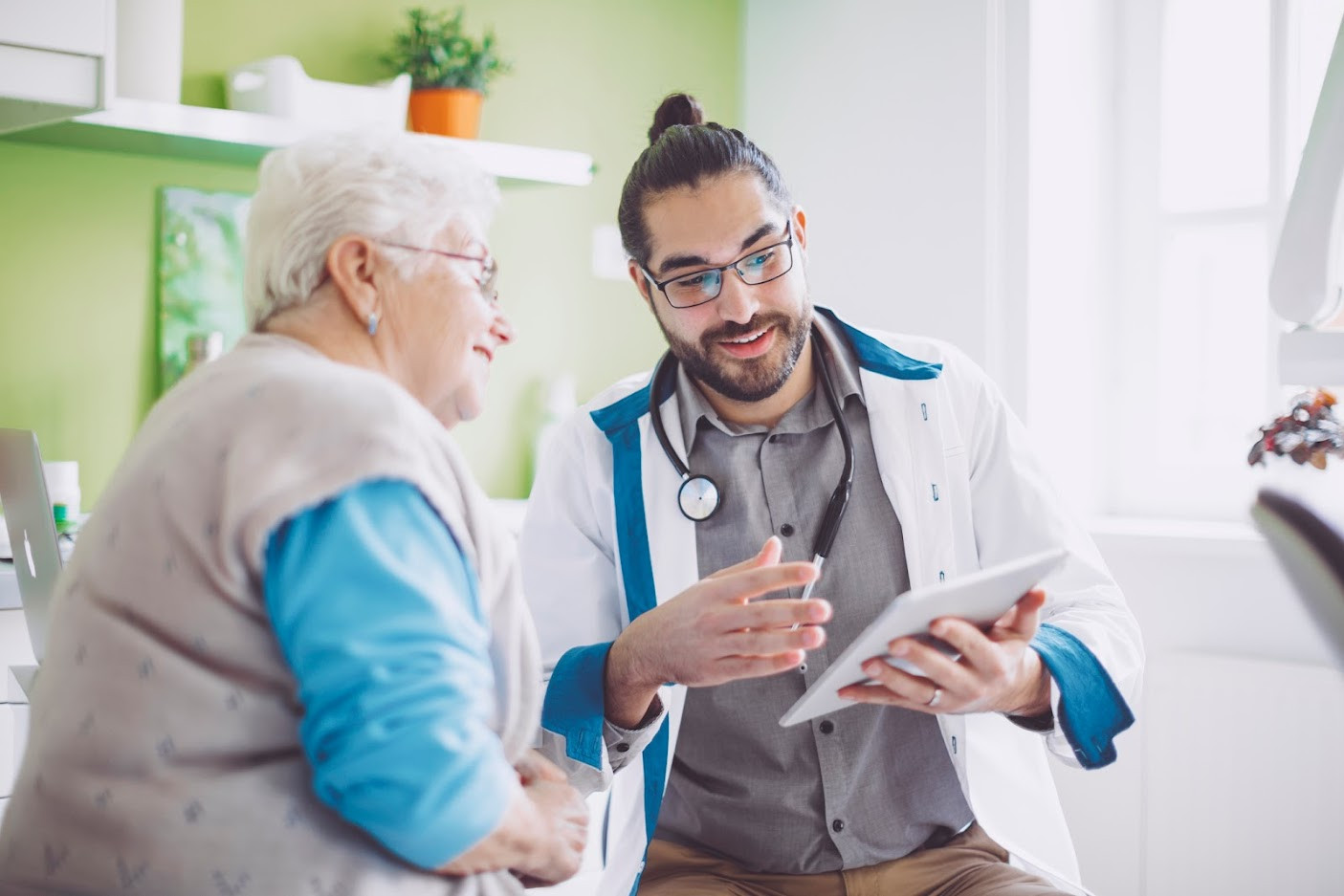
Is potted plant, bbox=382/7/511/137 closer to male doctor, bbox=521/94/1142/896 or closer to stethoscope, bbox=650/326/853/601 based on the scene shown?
male doctor, bbox=521/94/1142/896

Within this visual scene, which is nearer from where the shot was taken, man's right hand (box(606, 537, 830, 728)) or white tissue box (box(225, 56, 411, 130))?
man's right hand (box(606, 537, 830, 728))

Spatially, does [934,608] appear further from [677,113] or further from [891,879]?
[677,113]

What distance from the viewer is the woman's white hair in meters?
1.12

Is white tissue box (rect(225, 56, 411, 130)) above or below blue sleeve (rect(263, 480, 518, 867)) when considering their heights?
above

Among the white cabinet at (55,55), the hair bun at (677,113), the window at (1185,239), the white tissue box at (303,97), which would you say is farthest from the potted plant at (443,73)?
the window at (1185,239)

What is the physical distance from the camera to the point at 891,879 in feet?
5.03

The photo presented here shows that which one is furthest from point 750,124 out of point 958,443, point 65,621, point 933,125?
point 65,621

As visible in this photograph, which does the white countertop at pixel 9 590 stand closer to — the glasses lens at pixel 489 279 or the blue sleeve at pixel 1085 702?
the glasses lens at pixel 489 279

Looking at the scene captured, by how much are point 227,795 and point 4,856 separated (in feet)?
0.60

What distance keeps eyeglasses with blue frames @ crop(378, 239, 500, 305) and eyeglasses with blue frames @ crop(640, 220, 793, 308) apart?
46cm

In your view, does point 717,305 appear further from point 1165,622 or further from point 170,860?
point 1165,622

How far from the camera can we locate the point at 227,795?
91cm

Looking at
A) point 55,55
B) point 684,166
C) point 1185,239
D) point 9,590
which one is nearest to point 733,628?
point 684,166

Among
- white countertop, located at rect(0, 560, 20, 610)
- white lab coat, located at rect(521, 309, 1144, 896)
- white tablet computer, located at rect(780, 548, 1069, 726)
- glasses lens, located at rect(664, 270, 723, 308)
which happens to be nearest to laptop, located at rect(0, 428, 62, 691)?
white countertop, located at rect(0, 560, 20, 610)
